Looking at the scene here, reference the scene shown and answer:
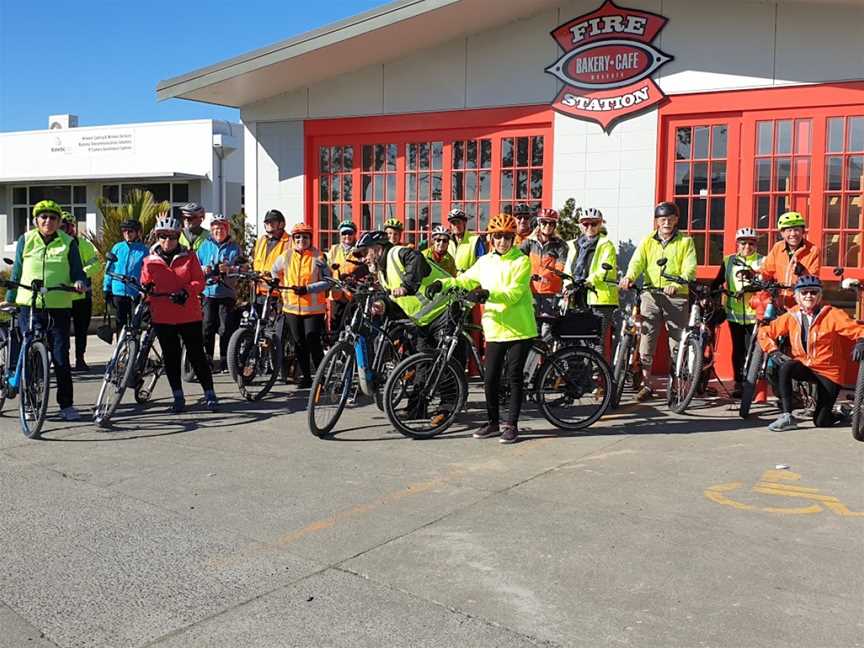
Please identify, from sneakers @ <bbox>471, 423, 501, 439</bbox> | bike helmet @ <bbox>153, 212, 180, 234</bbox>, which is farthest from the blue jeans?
sneakers @ <bbox>471, 423, 501, 439</bbox>

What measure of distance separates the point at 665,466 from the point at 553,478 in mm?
914

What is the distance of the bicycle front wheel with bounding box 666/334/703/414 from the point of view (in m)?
8.16

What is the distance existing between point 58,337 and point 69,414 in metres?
0.72

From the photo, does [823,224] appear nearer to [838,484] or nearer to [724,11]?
[724,11]

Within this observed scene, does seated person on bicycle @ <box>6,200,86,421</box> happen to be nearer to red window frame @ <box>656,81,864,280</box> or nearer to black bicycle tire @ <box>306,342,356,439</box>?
black bicycle tire @ <box>306,342,356,439</box>

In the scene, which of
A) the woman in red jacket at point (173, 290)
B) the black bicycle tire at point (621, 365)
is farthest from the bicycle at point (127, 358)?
the black bicycle tire at point (621, 365)

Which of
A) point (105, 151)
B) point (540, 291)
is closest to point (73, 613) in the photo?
point (540, 291)

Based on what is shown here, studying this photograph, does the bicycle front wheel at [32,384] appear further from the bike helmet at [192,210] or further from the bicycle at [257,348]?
the bike helmet at [192,210]

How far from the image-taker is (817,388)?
7.60m

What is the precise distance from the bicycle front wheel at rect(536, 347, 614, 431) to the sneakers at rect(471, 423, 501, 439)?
477mm

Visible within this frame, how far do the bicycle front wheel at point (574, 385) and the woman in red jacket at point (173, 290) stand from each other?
338 centimetres


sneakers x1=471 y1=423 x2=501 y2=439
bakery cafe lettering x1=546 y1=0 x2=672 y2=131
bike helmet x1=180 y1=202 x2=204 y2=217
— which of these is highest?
bakery cafe lettering x1=546 y1=0 x2=672 y2=131

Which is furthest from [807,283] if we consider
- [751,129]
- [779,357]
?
[751,129]

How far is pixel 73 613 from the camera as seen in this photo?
393 cm
